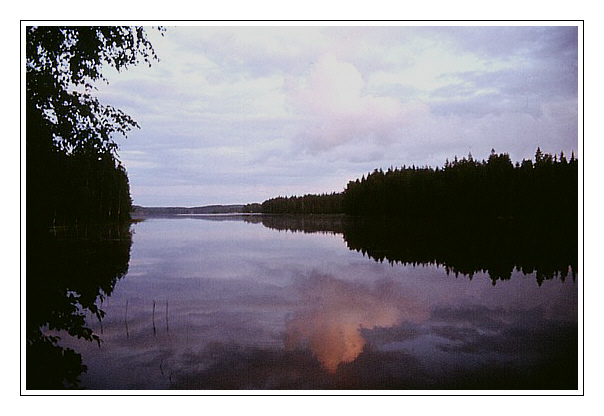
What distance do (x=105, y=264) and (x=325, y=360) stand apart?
4977 mm

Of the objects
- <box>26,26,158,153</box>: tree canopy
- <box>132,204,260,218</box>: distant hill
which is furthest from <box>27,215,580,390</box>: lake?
<box>26,26,158,153</box>: tree canopy

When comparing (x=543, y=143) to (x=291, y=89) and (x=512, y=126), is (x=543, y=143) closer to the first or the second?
(x=512, y=126)

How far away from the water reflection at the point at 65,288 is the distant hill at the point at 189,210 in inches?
46.8

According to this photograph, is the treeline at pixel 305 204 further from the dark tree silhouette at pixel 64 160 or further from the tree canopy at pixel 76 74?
the tree canopy at pixel 76 74

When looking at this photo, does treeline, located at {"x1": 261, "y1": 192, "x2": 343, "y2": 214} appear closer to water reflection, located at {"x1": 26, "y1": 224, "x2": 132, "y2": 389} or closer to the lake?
the lake

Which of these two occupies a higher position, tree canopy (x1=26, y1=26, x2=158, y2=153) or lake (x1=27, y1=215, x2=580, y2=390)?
tree canopy (x1=26, y1=26, x2=158, y2=153)

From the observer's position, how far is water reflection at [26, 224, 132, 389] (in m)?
4.19

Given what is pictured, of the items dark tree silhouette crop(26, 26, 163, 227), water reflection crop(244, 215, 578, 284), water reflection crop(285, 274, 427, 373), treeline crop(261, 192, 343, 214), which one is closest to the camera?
water reflection crop(285, 274, 427, 373)

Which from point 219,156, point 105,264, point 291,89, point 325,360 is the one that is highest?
point 291,89

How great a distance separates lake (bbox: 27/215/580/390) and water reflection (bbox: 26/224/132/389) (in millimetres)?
30

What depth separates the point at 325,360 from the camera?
4.30m

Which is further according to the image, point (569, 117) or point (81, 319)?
point (81, 319)
